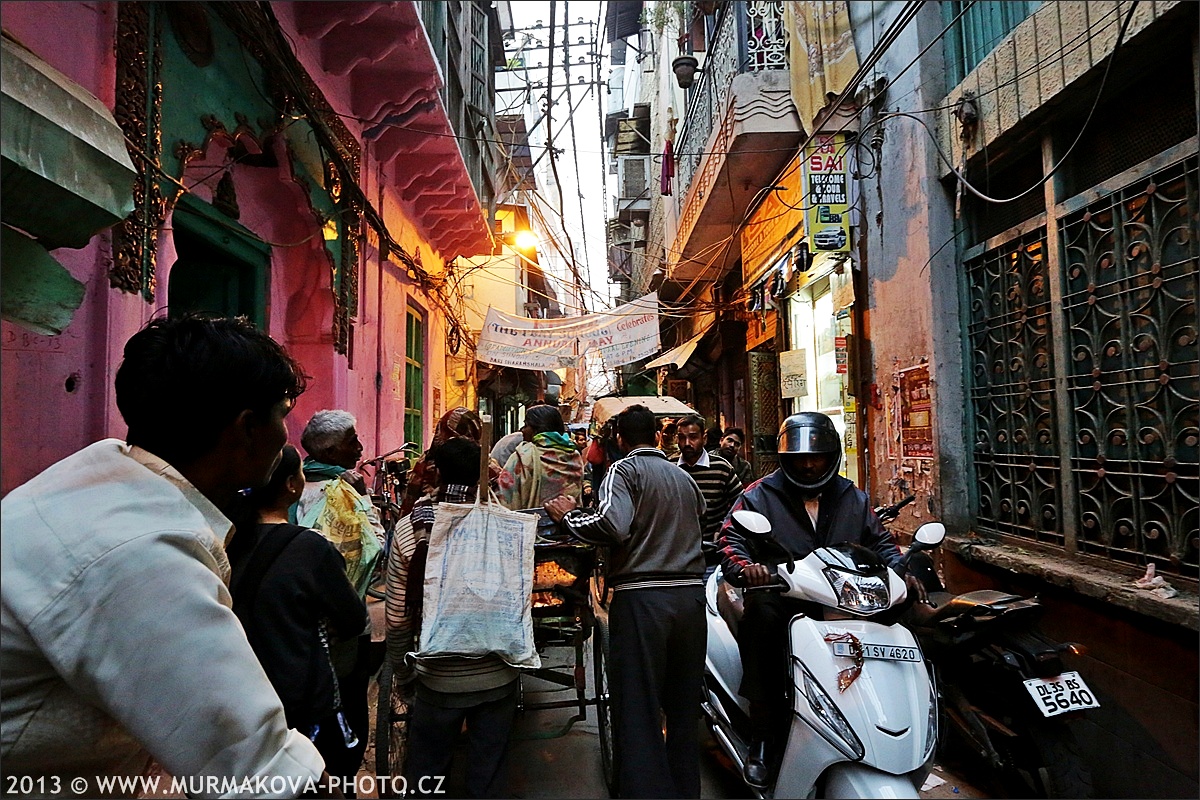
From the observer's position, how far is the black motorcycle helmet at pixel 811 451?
3285 millimetres

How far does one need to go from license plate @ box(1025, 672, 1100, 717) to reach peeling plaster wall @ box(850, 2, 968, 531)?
7.50 feet

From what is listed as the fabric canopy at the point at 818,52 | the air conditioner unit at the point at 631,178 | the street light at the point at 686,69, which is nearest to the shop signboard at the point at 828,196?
the fabric canopy at the point at 818,52

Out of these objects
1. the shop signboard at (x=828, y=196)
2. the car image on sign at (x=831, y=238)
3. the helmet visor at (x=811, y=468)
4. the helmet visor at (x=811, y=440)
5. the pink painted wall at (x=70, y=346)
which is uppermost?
the shop signboard at (x=828, y=196)

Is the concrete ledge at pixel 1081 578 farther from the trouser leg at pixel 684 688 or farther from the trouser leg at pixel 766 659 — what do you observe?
the trouser leg at pixel 684 688

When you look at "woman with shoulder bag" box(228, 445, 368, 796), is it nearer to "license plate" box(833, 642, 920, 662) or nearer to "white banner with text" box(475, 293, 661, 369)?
"license plate" box(833, 642, 920, 662)

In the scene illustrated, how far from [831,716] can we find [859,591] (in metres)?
0.52

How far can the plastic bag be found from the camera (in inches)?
122

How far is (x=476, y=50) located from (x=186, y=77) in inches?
399

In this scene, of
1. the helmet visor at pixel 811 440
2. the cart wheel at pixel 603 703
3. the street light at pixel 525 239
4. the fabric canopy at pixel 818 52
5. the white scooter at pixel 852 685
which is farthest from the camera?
the street light at pixel 525 239

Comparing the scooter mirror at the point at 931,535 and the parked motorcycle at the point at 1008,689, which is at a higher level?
the scooter mirror at the point at 931,535

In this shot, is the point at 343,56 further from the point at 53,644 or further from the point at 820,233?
the point at 53,644

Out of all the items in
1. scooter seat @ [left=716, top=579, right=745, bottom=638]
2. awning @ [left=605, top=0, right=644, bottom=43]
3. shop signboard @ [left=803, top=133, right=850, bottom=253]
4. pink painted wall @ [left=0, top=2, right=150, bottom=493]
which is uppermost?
awning @ [left=605, top=0, right=644, bottom=43]

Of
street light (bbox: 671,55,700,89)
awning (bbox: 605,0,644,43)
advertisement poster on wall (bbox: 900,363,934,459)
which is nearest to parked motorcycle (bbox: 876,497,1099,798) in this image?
advertisement poster on wall (bbox: 900,363,934,459)

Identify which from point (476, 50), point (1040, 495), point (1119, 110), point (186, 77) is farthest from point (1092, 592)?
point (476, 50)
